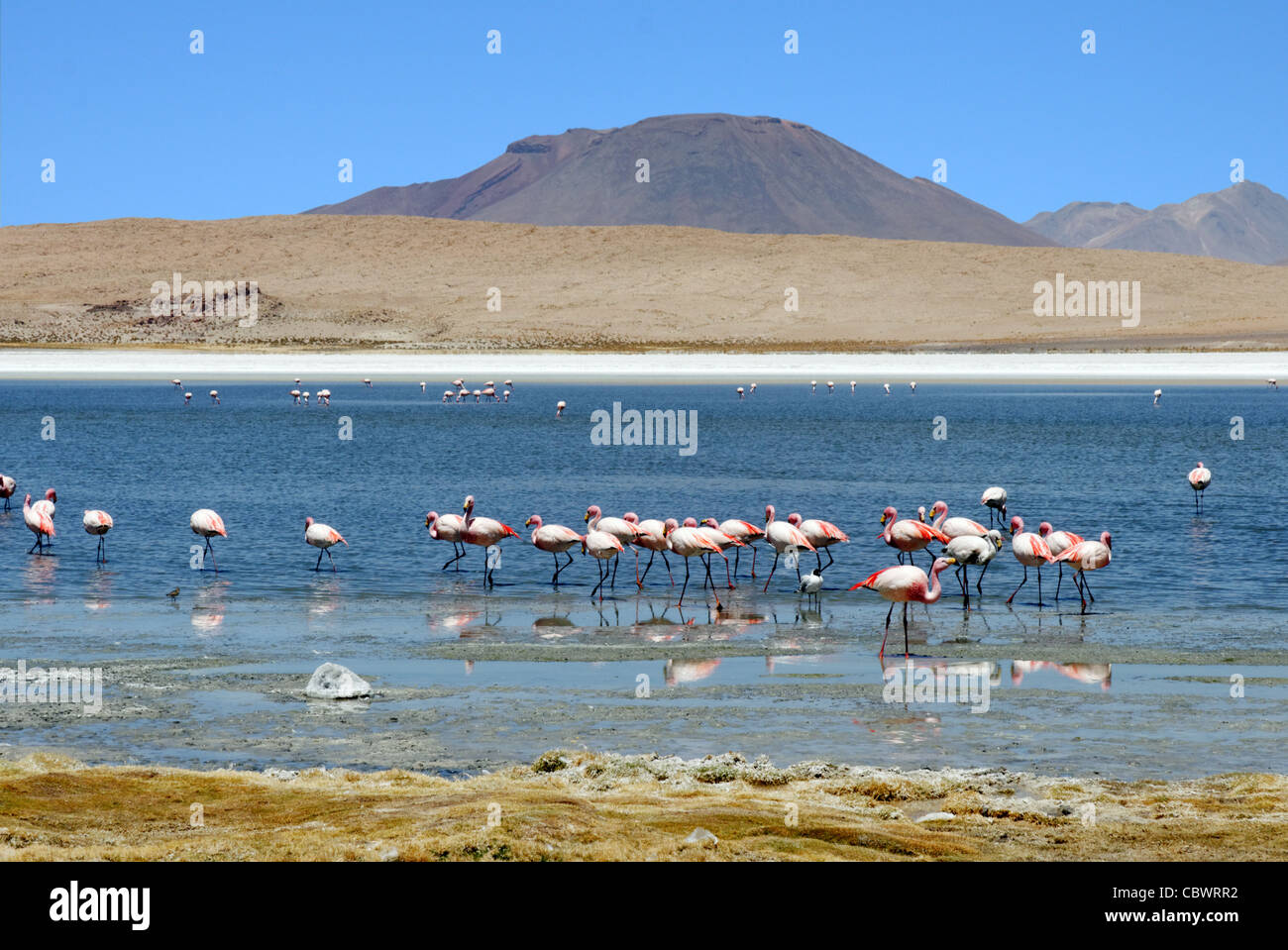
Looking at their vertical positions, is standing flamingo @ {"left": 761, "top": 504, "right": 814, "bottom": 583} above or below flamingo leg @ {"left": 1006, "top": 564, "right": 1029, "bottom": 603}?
above

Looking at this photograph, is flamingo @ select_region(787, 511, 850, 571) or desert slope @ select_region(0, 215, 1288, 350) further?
desert slope @ select_region(0, 215, 1288, 350)

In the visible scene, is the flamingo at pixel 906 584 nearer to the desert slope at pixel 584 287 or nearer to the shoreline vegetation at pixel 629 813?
the shoreline vegetation at pixel 629 813

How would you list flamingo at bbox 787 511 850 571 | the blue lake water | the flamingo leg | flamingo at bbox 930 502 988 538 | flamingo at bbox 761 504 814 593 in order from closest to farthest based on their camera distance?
the blue lake water, the flamingo leg, flamingo at bbox 761 504 814 593, flamingo at bbox 930 502 988 538, flamingo at bbox 787 511 850 571

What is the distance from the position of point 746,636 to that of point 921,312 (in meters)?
124

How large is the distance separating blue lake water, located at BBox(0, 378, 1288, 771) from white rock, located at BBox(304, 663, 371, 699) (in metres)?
1.41

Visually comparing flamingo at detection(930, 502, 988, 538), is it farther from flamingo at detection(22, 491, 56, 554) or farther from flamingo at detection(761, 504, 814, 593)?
flamingo at detection(22, 491, 56, 554)

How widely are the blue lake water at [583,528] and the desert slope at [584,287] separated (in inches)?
2291

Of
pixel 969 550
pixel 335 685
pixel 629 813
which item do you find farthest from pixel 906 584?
pixel 629 813

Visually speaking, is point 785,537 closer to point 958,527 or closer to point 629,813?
point 958,527

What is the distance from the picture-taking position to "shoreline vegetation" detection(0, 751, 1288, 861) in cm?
760

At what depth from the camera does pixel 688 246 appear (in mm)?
171500

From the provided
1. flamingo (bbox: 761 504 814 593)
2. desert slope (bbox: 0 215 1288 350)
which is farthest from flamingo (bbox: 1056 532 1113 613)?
desert slope (bbox: 0 215 1288 350)

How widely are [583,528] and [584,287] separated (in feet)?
420

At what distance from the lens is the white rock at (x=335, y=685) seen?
12586 millimetres
